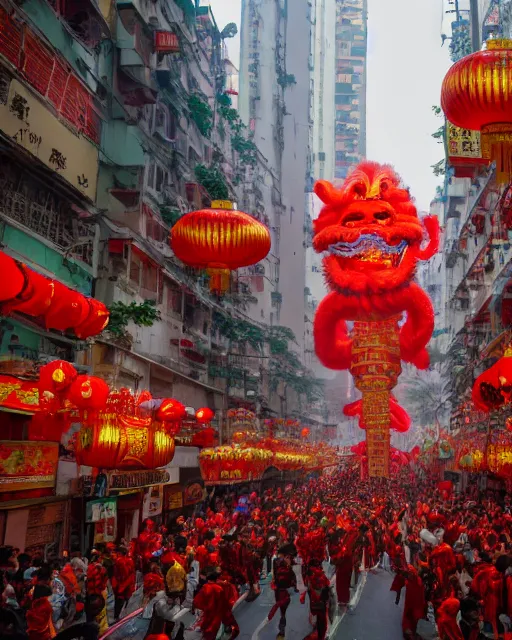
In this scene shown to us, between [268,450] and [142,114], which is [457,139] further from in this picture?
[268,450]

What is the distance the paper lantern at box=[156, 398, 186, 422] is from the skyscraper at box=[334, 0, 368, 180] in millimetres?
91248

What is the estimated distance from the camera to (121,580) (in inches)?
466

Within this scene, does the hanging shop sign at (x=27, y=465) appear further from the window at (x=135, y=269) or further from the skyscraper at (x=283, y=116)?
the skyscraper at (x=283, y=116)

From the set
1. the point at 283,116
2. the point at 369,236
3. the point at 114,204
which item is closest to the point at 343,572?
the point at 369,236

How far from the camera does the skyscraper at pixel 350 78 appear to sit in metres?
101

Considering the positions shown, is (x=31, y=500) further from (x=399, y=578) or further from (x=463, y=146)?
(x=463, y=146)

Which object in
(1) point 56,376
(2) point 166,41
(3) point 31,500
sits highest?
(2) point 166,41

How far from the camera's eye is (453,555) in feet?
38.8

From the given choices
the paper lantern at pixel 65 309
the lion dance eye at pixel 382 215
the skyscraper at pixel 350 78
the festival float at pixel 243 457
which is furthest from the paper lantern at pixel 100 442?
the skyscraper at pixel 350 78

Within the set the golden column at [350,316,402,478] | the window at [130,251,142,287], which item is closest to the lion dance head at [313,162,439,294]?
the golden column at [350,316,402,478]

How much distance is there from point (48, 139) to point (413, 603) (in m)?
11.1

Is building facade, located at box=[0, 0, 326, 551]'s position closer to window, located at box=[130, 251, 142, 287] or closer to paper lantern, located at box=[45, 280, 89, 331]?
window, located at box=[130, 251, 142, 287]

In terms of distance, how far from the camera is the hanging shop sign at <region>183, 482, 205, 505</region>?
24016 mm

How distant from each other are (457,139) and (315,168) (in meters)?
64.7
